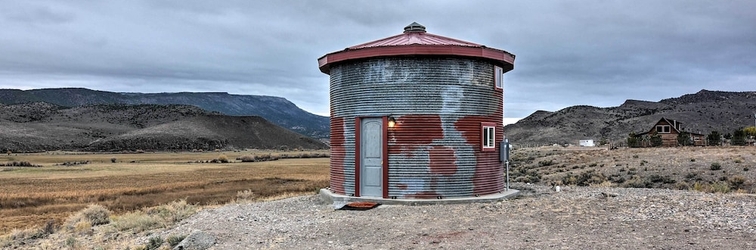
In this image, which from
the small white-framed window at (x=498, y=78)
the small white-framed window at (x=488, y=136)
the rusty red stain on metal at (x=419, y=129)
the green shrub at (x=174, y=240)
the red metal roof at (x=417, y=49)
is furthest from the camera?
the small white-framed window at (x=498, y=78)

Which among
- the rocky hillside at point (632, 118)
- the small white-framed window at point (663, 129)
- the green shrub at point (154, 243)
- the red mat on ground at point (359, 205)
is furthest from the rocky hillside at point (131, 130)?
the green shrub at point (154, 243)

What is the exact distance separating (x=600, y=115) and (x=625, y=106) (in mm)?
17857

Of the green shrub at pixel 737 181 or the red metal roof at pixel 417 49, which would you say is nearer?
the red metal roof at pixel 417 49

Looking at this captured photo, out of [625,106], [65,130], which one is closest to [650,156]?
[65,130]

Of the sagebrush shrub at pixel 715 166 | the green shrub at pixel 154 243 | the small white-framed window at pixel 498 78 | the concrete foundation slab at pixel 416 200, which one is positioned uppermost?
the small white-framed window at pixel 498 78

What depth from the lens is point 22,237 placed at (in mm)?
13977

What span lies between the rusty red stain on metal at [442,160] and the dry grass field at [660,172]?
29.1 feet

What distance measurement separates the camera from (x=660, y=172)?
2612cm

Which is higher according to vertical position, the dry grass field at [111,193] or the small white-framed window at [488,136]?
the small white-framed window at [488,136]

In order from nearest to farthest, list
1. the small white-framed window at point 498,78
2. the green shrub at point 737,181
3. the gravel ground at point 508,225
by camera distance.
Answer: the gravel ground at point 508,225
the small white-framed window at point 498,78
the green shrub at point 737,181

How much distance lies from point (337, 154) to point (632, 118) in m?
100

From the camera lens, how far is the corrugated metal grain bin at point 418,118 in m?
14.8

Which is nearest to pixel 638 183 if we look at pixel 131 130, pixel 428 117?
pixel 428 117

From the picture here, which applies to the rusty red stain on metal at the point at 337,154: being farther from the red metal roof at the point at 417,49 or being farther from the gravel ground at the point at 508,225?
the red metal roof at the point at 417,49
